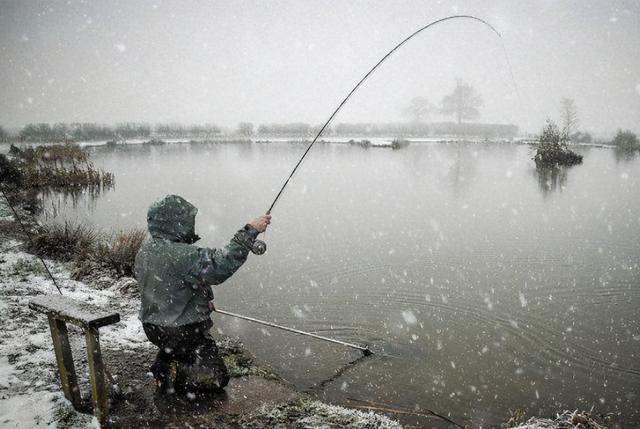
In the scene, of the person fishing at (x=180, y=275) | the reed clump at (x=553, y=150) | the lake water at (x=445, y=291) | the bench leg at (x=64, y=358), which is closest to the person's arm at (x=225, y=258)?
the person fishing at (x=180, y=275)

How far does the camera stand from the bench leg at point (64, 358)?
355 cm

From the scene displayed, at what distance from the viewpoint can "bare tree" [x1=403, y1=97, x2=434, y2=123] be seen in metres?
106

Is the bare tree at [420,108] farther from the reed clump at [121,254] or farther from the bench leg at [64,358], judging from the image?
the bench leg at [64,358]

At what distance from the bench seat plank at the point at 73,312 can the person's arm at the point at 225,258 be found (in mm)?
718

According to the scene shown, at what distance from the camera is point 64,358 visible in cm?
362

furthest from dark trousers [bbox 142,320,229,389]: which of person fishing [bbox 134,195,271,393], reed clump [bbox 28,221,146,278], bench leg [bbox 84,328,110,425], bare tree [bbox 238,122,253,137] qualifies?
bare tree [bbox 238,122,253,137]

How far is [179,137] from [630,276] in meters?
73.3

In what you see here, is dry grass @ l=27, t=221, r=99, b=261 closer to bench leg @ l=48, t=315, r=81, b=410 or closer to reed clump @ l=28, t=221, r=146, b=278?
reed clump @ l=28, t=221, r=146, b=278

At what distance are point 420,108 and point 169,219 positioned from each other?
11003 cm

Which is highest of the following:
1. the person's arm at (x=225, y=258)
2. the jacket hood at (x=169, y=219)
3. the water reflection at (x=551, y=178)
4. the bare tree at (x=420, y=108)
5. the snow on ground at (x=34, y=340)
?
the bare tree at (x=420, y=108)

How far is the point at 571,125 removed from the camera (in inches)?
2525

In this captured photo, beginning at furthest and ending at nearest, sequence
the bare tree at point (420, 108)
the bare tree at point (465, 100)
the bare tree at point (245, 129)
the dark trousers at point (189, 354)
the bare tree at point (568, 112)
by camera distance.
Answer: the bare tree at point (420, 108) → the bare tree at point (465, 100) → the bare tree at point (245, 129) → the bare tree at point (568, 112) → the dark trousers at point (189, 354)

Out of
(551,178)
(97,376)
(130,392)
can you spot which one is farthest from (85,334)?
(551,178)

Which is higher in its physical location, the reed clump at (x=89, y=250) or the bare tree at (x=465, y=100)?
the bare tree at (x=465, y=100)
